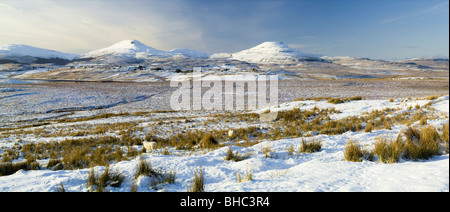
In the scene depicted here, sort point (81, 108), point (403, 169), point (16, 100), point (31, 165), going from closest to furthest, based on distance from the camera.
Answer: point (403, 169)
point (31, 165)
point (81, 108)
point (16, 100)

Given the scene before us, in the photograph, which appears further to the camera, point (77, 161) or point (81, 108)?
point (81, 108)

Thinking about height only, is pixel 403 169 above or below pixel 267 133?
above

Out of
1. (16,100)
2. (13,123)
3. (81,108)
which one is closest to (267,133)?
(13,123)

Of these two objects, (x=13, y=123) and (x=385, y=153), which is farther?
(x=13, y=123)

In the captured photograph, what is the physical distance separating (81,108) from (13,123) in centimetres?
708

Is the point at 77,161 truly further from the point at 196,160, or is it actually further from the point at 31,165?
the point at 196,160

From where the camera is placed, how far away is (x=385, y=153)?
12.0 ft
